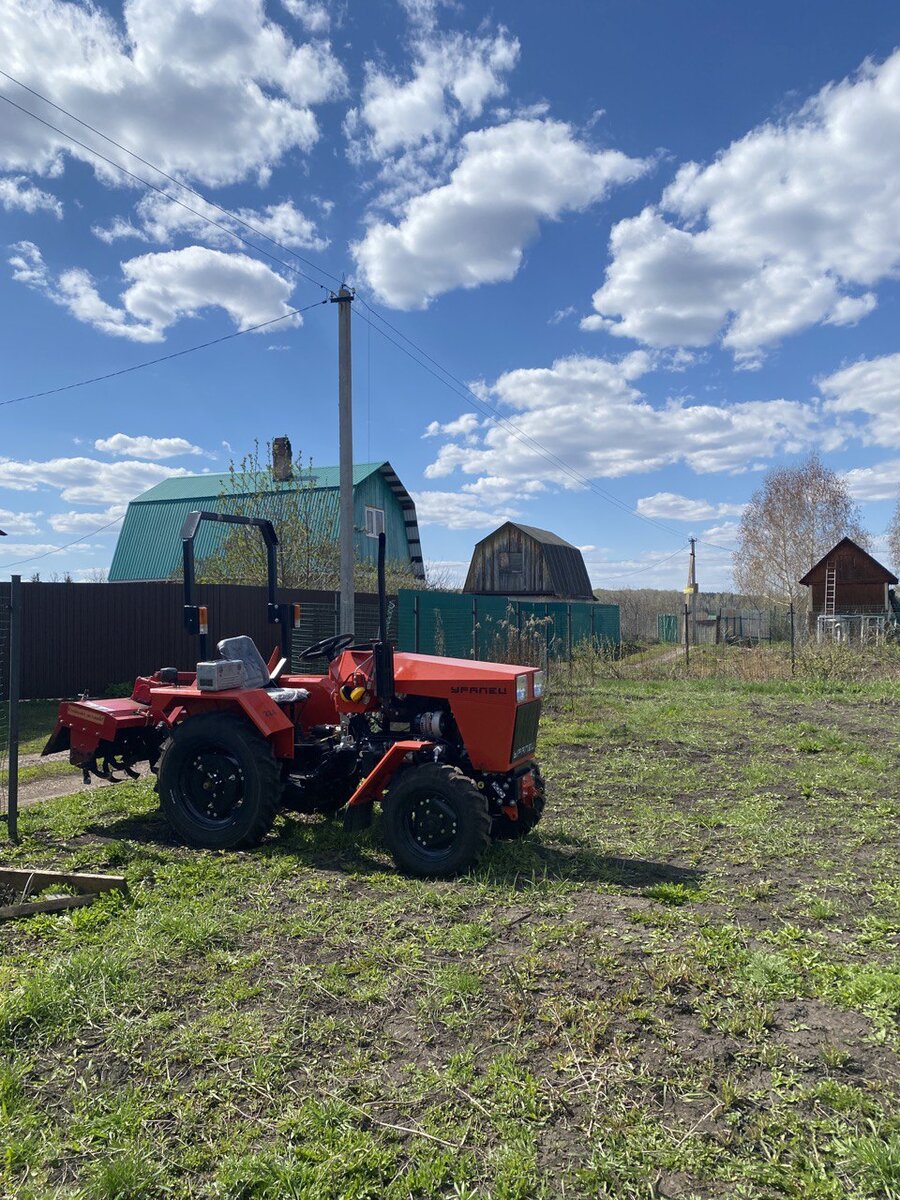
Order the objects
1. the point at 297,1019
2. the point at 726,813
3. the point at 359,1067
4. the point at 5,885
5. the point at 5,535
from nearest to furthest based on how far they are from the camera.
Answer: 1. the point at 359,1067
2. the point at 297,1019
3. the point at 5,885
4. the point at 726,813
5. the point at 5,535

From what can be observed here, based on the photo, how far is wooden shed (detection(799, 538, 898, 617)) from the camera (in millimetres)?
33531

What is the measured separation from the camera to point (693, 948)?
3865mm

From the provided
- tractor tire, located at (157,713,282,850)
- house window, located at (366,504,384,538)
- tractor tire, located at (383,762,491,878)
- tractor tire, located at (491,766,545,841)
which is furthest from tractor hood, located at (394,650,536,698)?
house window, located at (366,504,384,538)

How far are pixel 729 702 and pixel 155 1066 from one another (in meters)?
12.9

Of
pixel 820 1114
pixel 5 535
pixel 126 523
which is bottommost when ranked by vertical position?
pixel 820 1114

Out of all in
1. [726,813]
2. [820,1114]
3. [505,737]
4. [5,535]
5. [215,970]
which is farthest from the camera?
[5,535]

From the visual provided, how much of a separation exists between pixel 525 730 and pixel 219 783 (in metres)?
2.09

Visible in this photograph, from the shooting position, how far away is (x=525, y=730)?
5.49 meters

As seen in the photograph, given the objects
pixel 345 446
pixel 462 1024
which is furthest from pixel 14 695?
pixel 345 446

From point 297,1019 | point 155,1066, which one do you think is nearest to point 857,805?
point 297,1019

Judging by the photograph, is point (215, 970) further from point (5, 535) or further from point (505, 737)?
point (5, 535)

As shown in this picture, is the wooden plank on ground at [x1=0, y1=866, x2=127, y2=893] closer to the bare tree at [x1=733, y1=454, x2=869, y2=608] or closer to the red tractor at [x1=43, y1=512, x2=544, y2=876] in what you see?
the red tractor at [x1=43, y1=512, x2=544, y2=876]

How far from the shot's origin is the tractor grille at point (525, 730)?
17.4ft

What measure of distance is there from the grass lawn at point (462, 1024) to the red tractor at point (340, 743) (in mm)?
270
